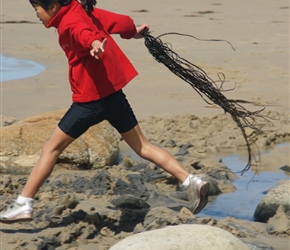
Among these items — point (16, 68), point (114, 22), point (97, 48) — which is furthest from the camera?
point (16, 68)

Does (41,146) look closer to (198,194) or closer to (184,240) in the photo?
(198,194)

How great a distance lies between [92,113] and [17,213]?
77 centimetres

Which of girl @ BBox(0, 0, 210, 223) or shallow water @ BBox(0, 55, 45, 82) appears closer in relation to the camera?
girl @ BBox(0, 0, 210, 223)

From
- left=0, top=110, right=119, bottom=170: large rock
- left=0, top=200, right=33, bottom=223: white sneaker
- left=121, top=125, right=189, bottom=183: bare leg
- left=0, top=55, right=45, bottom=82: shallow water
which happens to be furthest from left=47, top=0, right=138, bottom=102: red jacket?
left=0, top=55, right=45, bottom=82: shallow water

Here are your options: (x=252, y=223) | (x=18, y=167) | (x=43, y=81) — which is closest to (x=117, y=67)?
(x=252, y=223)

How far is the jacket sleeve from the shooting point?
4777 millimetres

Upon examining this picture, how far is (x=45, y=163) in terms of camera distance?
15.6ft

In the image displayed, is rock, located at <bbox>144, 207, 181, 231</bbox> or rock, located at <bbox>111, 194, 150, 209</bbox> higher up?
rock, located at <bbox>144, 207, 181, 231</bbox>

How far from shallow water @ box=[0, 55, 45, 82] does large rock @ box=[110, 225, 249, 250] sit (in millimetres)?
6535

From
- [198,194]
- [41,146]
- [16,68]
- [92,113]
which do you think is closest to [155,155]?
[198,194]

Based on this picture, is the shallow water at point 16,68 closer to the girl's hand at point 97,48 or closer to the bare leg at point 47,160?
the bare leg at point 47,160

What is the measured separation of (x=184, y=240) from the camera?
3697mm

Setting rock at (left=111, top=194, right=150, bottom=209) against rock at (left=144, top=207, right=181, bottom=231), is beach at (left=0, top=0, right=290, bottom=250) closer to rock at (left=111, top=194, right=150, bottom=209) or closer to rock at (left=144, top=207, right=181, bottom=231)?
rock at (left=144, top=207, right=181, bottom=231)

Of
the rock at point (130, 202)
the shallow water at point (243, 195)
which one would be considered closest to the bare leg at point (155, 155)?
the rock at point (130, 202)
